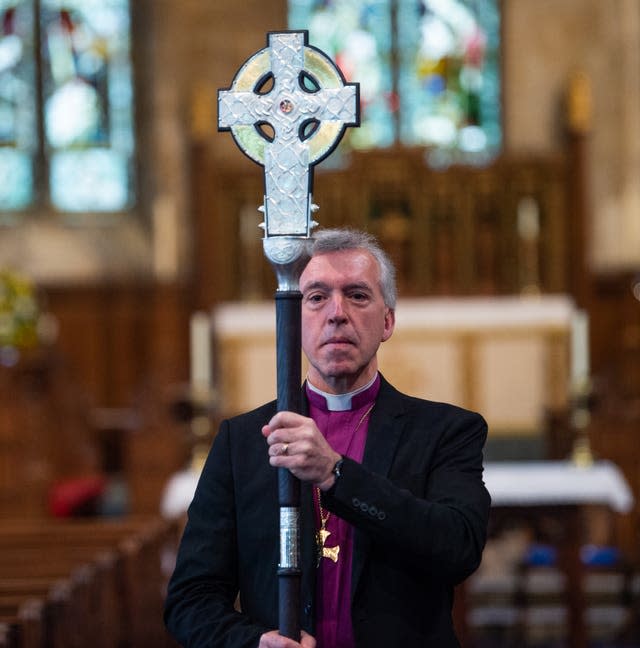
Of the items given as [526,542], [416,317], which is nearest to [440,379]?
[416,317]

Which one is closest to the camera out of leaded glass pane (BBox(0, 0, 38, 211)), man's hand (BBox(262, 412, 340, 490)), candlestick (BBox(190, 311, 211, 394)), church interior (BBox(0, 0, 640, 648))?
man's hand (BBox(262, 412, 340, 490))

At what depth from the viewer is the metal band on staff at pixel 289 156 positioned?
2.30 m

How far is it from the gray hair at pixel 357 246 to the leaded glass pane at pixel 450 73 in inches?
403

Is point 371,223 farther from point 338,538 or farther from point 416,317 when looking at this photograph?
point 338,538

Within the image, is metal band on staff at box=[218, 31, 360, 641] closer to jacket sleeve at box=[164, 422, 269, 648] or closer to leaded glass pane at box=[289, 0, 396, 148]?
jacket sleeve at box=[164, 422, 269, 648]

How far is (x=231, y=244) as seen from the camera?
11969 millimetres

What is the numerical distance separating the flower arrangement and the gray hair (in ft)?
26.0

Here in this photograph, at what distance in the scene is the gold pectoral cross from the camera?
2.42 metres

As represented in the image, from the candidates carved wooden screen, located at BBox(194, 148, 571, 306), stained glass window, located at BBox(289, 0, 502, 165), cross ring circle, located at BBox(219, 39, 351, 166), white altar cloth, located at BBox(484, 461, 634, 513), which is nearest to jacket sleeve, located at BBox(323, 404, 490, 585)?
cross ring circle, located at BBox(219, 39, 351, 166)

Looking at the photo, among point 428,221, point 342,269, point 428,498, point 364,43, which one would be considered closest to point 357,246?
point 342,269

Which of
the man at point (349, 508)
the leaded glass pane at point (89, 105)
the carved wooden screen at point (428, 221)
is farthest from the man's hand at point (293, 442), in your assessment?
the leaded glass pane at point (89, 105)

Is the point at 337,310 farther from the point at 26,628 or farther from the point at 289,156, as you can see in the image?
the point at 26,628

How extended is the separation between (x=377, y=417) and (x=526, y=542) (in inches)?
236

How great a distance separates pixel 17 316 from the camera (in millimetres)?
10258
